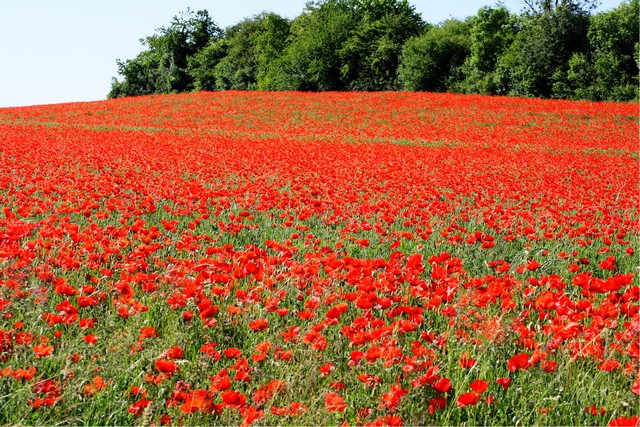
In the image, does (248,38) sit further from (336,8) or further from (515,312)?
(515,312)

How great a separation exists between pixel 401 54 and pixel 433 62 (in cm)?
380

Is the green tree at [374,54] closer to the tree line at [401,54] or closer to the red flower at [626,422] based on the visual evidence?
the tree line at [401,54]

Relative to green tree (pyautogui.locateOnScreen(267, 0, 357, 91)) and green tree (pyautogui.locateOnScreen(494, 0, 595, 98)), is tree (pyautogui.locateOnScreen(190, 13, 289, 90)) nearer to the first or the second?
green tree (pyautogui.locateOnScreen(267, 0, 357, 91))

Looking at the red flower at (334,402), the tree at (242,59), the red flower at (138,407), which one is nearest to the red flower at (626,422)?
the red flower at (334,402)

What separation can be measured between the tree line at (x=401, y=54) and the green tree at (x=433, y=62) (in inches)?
3.3

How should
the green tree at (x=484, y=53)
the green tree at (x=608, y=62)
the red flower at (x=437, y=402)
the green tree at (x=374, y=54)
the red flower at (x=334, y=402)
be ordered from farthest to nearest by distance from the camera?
the green tree at (x=374, y=54)
the green tree at (x=484, y=53)
the green tree at (x=608, y=62)
the red flower at (x=437, y=402)
the red flower at (x=334, y=402)

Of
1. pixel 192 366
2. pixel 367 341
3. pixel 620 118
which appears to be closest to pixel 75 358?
pixel 192 366

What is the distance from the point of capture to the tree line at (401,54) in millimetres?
40281

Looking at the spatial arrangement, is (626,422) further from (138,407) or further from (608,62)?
(608,62)

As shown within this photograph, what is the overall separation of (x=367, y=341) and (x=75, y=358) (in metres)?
1.58

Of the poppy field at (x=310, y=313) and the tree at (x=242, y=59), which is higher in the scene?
the tree at (x=242, y=59)

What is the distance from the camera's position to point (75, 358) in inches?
125

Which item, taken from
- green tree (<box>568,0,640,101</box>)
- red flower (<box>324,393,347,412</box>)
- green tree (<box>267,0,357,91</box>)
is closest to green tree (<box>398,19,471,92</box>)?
green tree (<box>267,0,357,91</box>)

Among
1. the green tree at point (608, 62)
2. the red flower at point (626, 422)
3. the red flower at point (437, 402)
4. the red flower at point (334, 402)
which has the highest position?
the green tree at point (608, 62)
